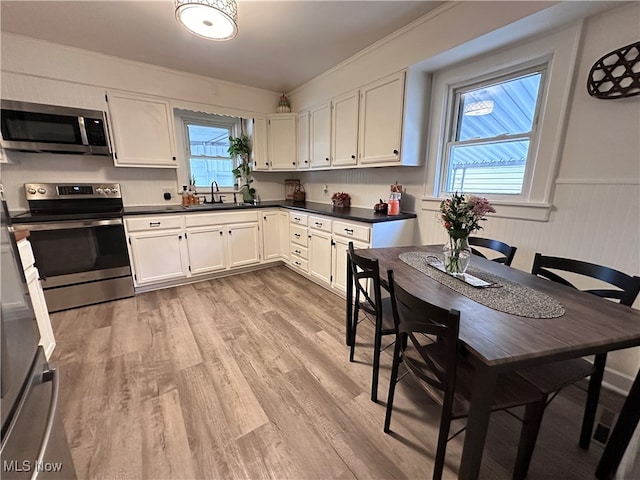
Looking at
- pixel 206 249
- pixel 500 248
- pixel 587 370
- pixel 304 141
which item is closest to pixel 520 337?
pixel 587 370

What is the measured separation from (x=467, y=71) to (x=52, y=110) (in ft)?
12.6

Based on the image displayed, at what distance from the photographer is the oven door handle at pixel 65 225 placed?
92.1 inches

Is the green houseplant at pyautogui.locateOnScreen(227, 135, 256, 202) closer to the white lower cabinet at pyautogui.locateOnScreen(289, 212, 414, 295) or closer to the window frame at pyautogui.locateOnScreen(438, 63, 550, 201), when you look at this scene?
the white lower cabinet at pyautogui.locateOnScreen(289, 212, 414, 295)

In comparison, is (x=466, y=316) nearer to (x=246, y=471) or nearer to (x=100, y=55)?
(x=246, y=471)

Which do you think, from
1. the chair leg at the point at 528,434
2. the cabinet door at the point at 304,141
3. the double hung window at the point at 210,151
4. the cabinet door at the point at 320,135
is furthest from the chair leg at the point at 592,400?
the double hung window at the point at 210,151

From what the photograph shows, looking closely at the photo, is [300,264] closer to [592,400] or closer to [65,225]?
[65,225]

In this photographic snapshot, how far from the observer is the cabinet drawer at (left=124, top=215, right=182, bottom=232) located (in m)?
2.81

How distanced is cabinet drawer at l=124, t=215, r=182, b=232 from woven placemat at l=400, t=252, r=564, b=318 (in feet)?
8.90

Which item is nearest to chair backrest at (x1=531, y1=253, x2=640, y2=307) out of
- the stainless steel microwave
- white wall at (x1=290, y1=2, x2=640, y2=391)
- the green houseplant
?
white wall at (x1=290, y1=2, x2=640, y2=391)

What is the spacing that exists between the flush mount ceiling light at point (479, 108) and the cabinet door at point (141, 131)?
3.20m

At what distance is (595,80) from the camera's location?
1628 mm

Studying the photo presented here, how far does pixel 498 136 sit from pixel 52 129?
160 inches

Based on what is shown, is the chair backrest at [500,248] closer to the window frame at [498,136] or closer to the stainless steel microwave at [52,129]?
the window frame at [498,136]

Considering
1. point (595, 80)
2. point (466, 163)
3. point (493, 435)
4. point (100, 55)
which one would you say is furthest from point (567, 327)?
point (100, 55)
